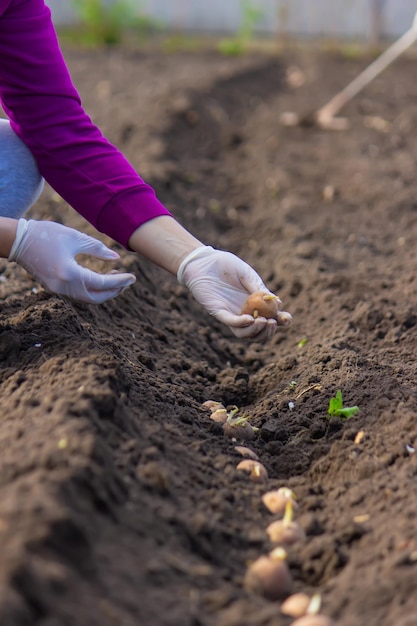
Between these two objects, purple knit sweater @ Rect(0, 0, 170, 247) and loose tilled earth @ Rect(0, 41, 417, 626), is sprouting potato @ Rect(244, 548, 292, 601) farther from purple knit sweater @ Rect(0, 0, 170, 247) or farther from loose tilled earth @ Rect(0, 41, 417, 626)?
purple knit sweater @ Rect(0, 0, 170, 247)

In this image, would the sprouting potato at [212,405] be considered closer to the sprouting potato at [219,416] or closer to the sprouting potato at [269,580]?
the sprouting potato at [219,416]

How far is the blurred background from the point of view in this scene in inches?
439

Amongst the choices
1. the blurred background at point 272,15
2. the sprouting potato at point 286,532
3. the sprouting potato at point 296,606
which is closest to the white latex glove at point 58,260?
the sprouting potato at point 286,532

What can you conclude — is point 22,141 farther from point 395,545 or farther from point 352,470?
point 395,545

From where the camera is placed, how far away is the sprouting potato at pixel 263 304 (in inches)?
105

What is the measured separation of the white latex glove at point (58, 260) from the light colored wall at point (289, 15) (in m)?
9.27

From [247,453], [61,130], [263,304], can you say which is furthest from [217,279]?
[61,130]

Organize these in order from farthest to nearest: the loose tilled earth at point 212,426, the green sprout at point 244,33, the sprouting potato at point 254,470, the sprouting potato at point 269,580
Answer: the green sprout at point 244,33, the sprouting potato at point 254,470, the sprouting potato at point 269,580, the loose tilled earth at point 212,426

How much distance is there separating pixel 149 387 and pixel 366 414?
75 centimetres

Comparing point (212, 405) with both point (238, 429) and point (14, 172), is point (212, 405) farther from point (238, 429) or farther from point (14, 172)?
point (14, 172)

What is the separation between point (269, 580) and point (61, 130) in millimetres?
1691

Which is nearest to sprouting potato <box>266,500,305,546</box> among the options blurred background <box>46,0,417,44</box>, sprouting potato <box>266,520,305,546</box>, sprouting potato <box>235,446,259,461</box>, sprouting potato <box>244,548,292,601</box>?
sprouting potato <box>266,520,305,546</box>

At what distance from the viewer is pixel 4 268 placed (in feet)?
12.9

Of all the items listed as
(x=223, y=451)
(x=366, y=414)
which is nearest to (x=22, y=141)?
Answer: (x=223, y=451)
